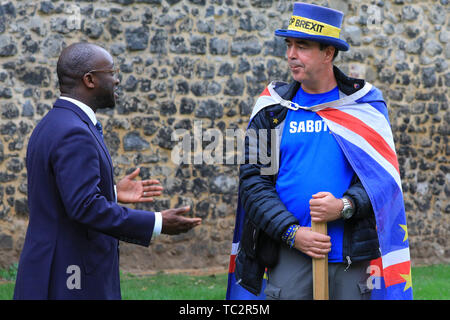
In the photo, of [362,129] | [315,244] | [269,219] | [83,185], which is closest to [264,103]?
[362,129]

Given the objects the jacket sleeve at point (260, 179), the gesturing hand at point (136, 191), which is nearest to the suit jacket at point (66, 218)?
the gesturing hand at point (136, 191)

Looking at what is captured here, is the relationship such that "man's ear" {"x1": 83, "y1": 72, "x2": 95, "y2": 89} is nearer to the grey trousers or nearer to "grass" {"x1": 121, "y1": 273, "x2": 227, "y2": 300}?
the grey trousers

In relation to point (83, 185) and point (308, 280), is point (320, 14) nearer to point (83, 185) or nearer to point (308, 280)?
point (308, 280)

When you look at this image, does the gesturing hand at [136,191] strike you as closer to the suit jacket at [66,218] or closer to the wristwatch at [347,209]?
the suit jacket at [66,218]

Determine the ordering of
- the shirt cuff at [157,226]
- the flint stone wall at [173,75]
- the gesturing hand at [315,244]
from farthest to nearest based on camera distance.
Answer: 1. the flint stone wall at [173,75]
2. the gesturing hand at [315,244]
3. the shirt cuff at [157,226]

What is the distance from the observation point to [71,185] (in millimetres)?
2715

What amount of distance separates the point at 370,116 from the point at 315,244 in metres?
0.85

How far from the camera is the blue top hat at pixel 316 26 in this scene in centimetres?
339

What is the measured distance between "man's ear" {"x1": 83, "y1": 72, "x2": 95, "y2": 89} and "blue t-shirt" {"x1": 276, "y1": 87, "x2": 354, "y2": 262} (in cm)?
108

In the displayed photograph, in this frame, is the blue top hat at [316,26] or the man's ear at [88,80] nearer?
the man's ear at [88,80]

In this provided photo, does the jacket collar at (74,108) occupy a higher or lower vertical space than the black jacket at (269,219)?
higher

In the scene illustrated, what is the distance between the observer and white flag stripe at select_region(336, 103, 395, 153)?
349 cm

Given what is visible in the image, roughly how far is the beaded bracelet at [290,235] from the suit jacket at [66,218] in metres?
0.78

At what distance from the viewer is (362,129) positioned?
11.4 ft
